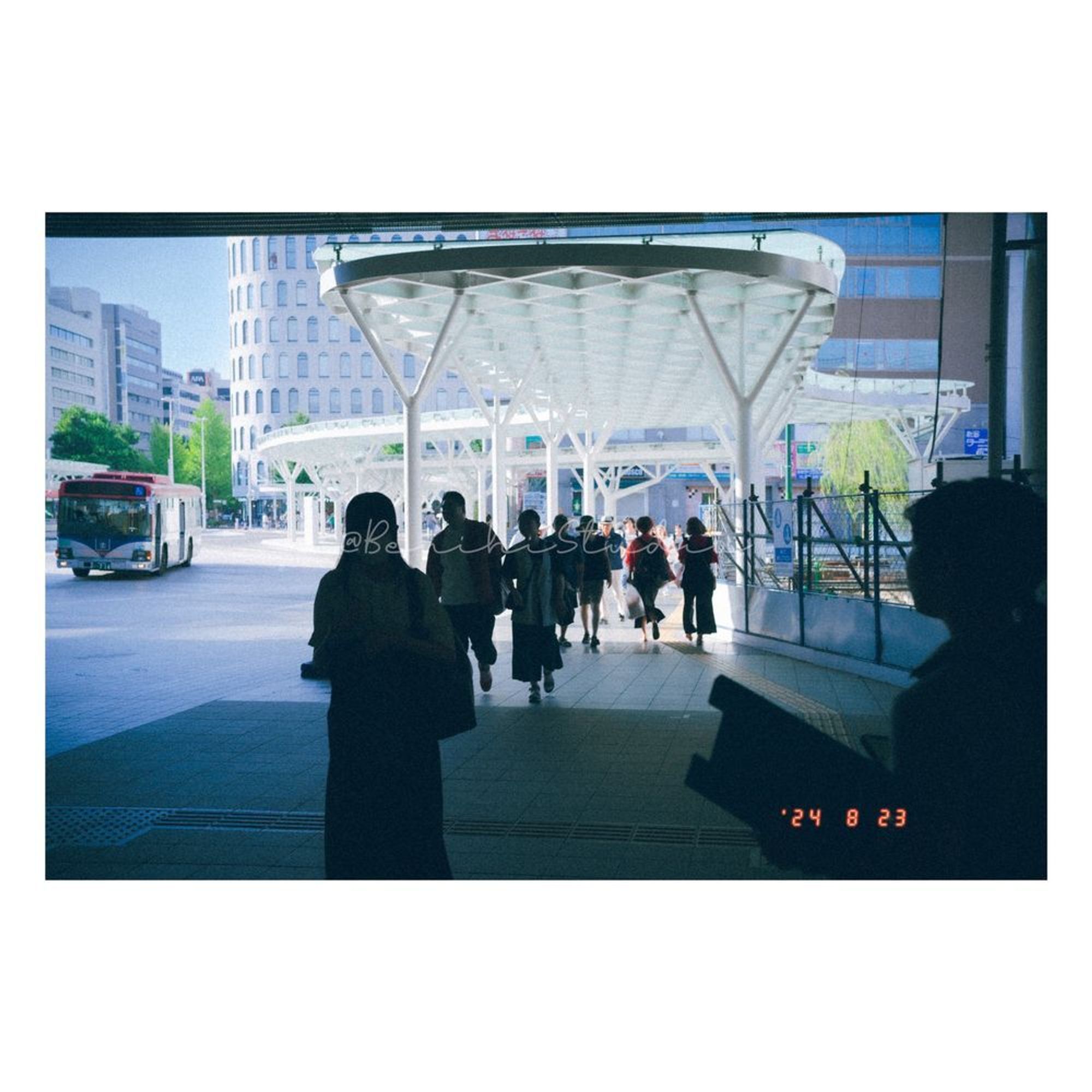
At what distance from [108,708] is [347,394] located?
16.8 metres

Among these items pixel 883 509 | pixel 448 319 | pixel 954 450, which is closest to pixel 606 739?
pixel 883 509

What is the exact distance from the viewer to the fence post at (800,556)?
10.6 m

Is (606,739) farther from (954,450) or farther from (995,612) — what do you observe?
(954,450)

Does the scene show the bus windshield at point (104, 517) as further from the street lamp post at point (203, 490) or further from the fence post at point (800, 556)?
the fence post at point (800, 556)

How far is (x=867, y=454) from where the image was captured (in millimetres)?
29547

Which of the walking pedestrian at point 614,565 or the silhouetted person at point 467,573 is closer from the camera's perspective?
the silhouetted person at point 467,573

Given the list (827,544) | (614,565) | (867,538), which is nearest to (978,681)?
(867,538)

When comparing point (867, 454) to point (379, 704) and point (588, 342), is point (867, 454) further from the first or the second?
point (379, 704)

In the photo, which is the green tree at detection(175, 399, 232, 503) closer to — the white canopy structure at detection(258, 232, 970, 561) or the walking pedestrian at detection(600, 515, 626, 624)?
the white canopy structure at detection(258, 232, 970, 561)

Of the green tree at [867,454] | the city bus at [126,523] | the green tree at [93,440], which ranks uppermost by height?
the green tree at [867,454]

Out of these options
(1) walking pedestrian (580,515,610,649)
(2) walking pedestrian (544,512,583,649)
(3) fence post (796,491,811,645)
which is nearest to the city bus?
(2) walking pedestrian (544,512,583,649)

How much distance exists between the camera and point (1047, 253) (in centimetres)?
345

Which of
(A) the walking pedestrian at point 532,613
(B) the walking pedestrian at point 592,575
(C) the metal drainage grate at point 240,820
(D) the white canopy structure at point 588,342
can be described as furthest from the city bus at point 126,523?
(B) the walking pedestrian at point 592,575

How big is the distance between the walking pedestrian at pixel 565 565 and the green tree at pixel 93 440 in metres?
4.51
